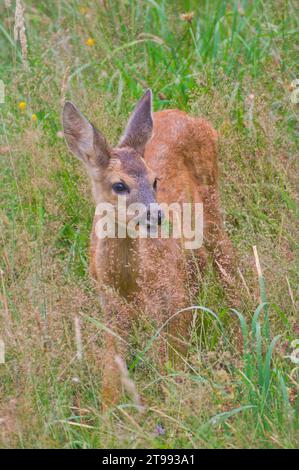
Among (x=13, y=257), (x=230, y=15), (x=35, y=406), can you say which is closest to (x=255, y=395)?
(x=35, y=406)

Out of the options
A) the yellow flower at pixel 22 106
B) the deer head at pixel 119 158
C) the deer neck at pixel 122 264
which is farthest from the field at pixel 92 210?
the deer head at pixel 119 158

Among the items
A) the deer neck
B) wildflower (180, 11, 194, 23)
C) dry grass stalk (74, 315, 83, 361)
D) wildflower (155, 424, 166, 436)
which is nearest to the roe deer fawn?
the deer neck

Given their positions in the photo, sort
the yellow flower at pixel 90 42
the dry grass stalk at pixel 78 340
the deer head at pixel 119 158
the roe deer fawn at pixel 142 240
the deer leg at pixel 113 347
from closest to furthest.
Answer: the dry grass stalk at pixel 78 340 → the deer leg at pixel 113 347 → the roe deer fawn at pixel 142 240 → the deer head at pixel 119 158 → the yellow flower at pixel 90 42

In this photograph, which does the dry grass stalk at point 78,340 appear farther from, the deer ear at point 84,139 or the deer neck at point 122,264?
the deer ear at point 84,139

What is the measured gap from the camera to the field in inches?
159

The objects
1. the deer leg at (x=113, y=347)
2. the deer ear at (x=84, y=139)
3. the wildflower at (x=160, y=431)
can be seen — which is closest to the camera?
the wildflower at (x=160, y=431)

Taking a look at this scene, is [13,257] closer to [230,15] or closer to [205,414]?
[205,414]

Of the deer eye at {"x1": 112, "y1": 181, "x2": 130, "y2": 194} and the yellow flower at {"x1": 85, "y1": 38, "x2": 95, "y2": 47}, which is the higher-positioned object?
the yellow flower at {"x1": 85, "y1": 38, "x2": 95, "y2": 47}

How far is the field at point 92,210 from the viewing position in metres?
4.05

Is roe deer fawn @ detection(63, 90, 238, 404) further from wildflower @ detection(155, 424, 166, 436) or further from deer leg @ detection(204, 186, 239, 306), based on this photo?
wildflower @ detection(155, 424, 166, 436)

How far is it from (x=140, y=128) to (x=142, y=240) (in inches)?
24.0

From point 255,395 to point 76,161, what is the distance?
2.48m

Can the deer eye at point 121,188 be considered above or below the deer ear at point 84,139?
below
